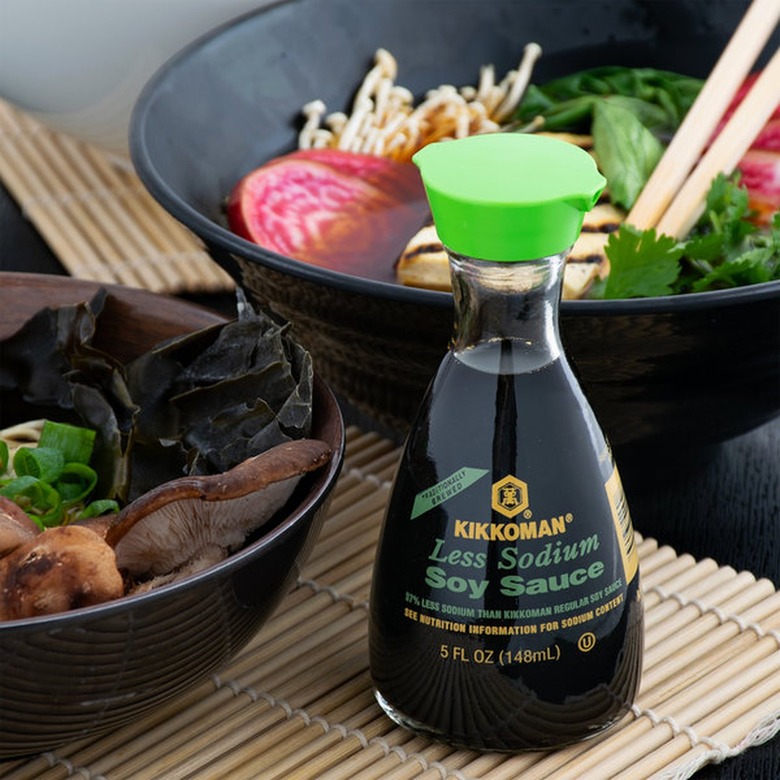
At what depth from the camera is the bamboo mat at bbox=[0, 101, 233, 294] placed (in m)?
1.55

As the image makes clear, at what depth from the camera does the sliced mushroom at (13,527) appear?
0.81 m

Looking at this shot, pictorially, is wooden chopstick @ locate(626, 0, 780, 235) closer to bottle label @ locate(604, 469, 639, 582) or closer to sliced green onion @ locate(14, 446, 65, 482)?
bottle label @ locate(604, 469, 639, 582)

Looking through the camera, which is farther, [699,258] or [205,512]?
[699,258]

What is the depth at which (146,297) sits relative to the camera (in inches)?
42.0

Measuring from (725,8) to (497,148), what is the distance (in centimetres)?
80

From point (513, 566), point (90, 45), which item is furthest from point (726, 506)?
point (90, 45)

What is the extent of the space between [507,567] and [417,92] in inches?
31.1

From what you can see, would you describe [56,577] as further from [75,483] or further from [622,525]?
[622,525]

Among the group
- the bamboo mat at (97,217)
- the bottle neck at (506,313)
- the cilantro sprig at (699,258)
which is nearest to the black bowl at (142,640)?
the bottle neck at (506,313)

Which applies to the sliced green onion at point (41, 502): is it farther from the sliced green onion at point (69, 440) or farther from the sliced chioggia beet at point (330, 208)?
the sliced chioggia beet at point (330, 208)

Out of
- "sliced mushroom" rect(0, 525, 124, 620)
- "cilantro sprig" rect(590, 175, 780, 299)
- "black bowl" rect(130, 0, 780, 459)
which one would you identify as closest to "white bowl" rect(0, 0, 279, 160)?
"black bowl" rect(130, 0, 780, 459)

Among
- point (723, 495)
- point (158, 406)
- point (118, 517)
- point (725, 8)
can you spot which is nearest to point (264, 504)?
point (118, 517)

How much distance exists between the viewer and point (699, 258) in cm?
109

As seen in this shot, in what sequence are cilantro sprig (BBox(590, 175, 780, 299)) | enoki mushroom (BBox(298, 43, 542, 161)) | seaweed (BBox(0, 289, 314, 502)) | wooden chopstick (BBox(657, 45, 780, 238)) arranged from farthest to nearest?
enoki mushroom (BBox(298, 43, 542, 161)), wooden chopstick (BBox(657, 45, 780, 238)), cilantro sprig (BBox(590, 175, 780, 299)), seaweed (BBox(0, 289, 314, 502))
